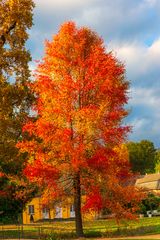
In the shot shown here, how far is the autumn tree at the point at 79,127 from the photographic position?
104 feet

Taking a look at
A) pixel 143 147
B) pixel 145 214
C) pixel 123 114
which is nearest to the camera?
pixel 123 114

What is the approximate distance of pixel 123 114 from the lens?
32.7 metres

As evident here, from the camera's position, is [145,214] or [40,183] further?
[145,214]

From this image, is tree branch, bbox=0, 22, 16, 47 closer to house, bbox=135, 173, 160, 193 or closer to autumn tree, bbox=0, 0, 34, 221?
autumn tree, bbox=0, 0, 34, 221

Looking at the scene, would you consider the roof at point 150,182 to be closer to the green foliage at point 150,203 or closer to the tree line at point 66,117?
the green foliage at point 150,203

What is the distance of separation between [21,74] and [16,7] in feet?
13.9

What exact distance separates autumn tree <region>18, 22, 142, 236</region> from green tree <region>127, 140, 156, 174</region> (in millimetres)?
91900

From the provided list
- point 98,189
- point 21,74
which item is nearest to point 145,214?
point 98,189

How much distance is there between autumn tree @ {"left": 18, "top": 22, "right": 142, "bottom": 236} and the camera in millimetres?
31719

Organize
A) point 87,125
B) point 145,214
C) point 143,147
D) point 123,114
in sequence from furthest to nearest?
1. point 143,147
2. point 145,214
3. point 123,114
4. point 87,125

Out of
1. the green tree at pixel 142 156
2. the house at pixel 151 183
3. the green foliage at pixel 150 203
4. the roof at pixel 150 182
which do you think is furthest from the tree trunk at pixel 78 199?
the green tree at pixel 142 156

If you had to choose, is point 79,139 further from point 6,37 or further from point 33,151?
point 6,37

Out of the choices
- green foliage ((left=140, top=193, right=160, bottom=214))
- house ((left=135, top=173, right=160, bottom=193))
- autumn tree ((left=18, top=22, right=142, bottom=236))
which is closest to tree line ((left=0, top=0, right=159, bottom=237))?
autumn tree ((left=18, top=22, right=142, bottom=236))

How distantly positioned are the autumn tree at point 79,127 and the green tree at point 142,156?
9190 cm
